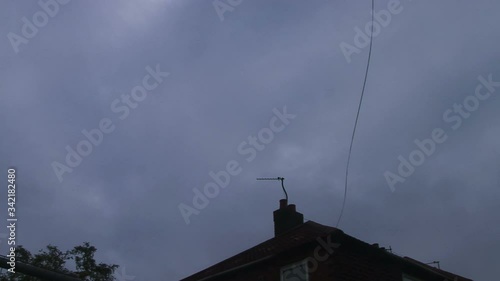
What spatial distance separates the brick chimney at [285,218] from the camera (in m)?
23.6

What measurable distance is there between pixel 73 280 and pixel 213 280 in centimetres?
1000

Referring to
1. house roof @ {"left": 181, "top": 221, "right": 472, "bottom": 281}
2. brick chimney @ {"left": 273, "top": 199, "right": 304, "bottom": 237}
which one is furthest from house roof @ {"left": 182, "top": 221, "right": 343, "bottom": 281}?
brick chimney @ {"left": 273, "top": 199, "right": 304, "bottom": 237}

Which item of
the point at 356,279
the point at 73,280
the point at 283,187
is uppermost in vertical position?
the point at 283,187

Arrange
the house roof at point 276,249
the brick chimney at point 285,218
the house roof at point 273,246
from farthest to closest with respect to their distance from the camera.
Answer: the brick chimney at point 285,218 < the house roof at point 273,246 < the house roof at point 276,249

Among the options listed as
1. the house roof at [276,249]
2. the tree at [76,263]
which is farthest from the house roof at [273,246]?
the tree at [76,263]

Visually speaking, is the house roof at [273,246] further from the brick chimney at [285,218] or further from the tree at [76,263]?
the tree at [76,263]

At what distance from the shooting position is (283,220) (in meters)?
23.8

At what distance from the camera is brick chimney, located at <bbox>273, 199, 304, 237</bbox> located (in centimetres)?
2364

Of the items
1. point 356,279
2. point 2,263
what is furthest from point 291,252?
point 2,263

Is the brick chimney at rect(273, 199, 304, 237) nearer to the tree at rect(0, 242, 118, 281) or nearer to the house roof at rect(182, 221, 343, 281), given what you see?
the house roof at rect(182, 221, 343, 281)

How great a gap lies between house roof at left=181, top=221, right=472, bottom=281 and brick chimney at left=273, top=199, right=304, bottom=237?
711 mm

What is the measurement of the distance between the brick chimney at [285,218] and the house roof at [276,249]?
0.71 meters

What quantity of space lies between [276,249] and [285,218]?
3.65 meters

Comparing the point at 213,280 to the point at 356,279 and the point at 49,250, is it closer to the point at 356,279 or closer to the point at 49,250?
the point at 356,279
